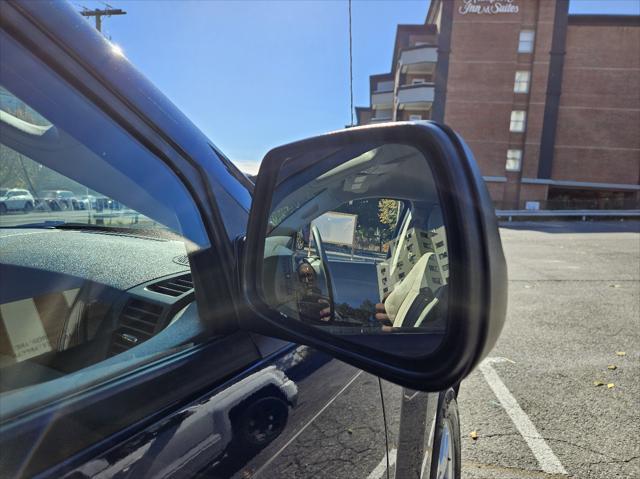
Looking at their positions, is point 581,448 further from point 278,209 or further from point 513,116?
point 513,116

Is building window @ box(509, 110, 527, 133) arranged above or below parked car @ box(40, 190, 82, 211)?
above

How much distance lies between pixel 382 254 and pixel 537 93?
129ft

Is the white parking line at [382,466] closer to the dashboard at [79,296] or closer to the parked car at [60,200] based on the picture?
the dashboard at [79,296]

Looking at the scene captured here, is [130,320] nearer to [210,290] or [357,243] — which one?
[210,290]

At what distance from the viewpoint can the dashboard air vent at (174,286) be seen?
4.19 feet

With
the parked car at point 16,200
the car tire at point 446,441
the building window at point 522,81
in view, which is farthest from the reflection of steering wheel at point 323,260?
the building window at point 522,81

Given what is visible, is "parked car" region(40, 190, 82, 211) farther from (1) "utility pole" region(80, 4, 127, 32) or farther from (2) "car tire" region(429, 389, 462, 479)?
(2) "car tire" region(429, 389, 462, 479)

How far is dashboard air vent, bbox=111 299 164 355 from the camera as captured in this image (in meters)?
1.08

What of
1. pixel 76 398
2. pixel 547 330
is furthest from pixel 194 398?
pixel 547 330

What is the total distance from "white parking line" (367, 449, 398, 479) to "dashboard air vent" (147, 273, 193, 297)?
84 cm

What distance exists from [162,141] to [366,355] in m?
0.69

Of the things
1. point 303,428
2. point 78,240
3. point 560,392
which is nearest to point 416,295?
point 303,428

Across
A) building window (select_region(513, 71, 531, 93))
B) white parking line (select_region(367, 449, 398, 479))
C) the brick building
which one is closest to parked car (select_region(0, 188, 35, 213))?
white parking line (select_region(367, 449, 398, 479))

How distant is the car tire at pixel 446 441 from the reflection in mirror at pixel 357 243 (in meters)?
1.04
